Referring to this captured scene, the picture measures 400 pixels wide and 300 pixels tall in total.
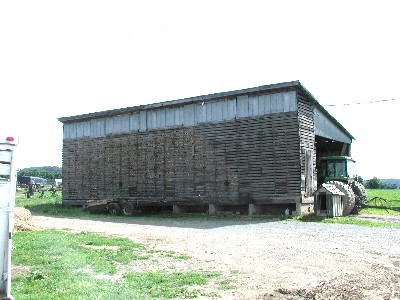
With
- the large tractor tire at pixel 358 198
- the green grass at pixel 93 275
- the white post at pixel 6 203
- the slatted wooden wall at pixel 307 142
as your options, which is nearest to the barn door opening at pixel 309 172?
the slatted wooden wall at pixel 307 142

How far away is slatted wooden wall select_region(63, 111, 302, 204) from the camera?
2208 cm

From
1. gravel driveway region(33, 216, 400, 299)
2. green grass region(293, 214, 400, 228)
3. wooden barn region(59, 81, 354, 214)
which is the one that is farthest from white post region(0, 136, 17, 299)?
wooden barn region(59, 81, 354, 214)

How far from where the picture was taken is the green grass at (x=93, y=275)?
7.09 m

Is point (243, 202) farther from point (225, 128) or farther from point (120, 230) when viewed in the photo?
point (120, 230)

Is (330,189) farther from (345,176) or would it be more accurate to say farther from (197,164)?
(197,164)

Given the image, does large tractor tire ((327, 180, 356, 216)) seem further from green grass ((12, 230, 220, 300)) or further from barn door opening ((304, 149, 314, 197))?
green grass ((12, 230, 220, 300))

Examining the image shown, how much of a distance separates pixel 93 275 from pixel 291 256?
16.6ft

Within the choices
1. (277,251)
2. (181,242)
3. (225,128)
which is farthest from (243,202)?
(277,251)

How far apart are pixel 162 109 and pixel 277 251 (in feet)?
54.2

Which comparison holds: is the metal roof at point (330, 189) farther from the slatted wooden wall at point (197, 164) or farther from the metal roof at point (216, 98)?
the metal roof at point (216, 98)

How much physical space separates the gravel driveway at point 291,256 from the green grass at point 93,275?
881 mm

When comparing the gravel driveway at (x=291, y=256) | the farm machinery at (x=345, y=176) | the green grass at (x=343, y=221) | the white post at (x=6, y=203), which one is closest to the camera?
the white post at (x=6, y=203)

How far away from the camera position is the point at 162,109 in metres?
26.7

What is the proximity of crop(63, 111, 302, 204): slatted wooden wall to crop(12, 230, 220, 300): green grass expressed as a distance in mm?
11251
